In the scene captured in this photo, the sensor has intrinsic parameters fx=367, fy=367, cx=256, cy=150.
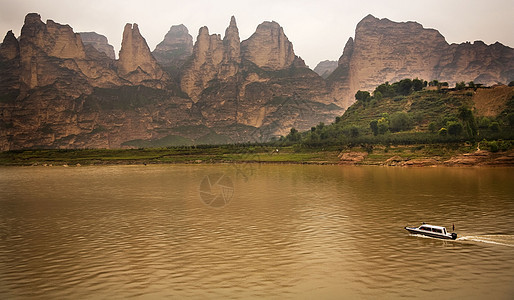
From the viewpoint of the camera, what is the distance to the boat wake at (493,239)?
2262 centimetres

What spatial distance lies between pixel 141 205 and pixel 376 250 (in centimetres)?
2708

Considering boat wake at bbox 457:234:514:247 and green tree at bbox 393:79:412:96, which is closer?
boat wake at bbox 457:234:514:247

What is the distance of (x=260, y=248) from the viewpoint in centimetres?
2244

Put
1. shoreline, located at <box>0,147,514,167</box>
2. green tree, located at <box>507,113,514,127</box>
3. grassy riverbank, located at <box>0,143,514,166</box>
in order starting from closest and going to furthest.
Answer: shoreline, located at <box>0,147,514,167</box> < grassy riverbank, located at <box>0,143,514,166</box> < green tree, located at <box>507,113,514,127</box>

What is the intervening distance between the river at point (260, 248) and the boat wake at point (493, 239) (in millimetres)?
60

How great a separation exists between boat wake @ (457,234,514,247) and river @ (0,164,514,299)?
0.06 m

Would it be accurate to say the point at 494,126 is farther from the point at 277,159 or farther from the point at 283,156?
the point at 277,159

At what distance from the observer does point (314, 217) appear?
105 ft

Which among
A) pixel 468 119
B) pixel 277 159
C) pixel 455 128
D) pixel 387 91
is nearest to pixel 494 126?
pixel 468 119

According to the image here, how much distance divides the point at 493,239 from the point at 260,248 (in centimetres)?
1481

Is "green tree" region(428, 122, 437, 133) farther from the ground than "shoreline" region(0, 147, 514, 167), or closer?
farther from the ground

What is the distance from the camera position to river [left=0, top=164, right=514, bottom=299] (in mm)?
16344

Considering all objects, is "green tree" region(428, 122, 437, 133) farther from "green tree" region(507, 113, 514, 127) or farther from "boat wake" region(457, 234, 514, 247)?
"boat wake" region(457, 234, 514, 247)

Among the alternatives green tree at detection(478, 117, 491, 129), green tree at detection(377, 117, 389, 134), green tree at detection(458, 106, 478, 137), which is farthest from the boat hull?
green tree at detection(377, 117, 389, 134)
